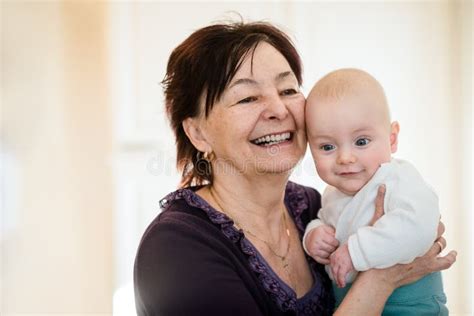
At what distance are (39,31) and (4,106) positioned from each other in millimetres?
480

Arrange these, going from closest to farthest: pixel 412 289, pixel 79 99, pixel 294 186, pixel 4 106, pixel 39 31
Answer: pixel 412 289 < pixel 294 186 < pixel 4 106 < pixel 39 31 < pixel 79 99

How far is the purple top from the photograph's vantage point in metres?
1.04

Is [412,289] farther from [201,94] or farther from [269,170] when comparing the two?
[201,94]

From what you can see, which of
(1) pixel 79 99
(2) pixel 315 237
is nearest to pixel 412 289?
(2) pixel 315 237

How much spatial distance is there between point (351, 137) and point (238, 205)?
0.35 metres

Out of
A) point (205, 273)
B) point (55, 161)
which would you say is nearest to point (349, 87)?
point (205, 273)

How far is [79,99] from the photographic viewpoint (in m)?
2.76

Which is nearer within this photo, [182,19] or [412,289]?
[412,289]

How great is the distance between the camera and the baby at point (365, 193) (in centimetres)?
113

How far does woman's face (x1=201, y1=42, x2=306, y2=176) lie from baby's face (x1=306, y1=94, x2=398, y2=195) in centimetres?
7

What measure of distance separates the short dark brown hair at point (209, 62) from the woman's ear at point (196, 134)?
2 cm

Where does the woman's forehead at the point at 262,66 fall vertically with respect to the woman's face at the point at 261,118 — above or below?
above

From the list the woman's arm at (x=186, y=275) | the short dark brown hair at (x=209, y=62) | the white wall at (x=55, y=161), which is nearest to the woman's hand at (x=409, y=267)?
the woman's arm at (x=186, y=275)

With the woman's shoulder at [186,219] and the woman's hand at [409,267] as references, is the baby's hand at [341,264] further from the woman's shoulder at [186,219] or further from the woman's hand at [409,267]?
the woman's shoulder at [186,219]
